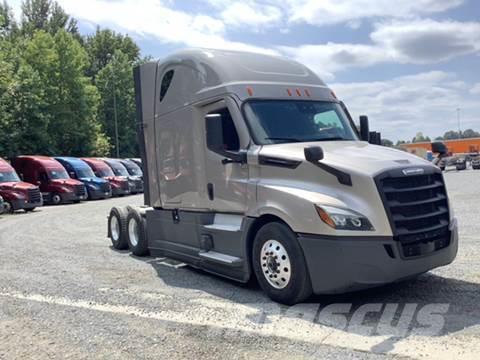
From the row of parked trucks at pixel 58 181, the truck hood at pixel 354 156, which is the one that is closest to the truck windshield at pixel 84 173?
the row of parked trucks at pixel 58 181

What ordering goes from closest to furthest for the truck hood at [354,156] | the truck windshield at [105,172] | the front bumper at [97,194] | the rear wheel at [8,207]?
1. the truck hood at [354,156]
2. the rear wheel at [8,207]
3. the front bumper at [97,194]
4. the truck windshield at [105,172]

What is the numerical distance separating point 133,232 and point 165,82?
125 inches

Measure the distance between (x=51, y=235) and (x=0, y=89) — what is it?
26.1 m

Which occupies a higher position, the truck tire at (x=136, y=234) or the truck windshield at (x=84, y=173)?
the truck windshield at (x=84, y=173)

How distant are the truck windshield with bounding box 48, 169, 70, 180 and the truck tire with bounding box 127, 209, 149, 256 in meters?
18.5

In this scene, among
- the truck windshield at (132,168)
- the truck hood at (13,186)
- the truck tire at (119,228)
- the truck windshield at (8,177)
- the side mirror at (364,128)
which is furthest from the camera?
the truck windshield at (132,168)

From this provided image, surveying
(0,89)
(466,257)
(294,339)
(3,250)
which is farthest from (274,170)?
(0,89)

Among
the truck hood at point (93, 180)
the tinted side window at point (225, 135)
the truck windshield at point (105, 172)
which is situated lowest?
the truck hood at point (93, 180)

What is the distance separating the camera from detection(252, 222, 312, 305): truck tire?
5.59 meters

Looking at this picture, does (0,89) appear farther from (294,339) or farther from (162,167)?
(294,339)

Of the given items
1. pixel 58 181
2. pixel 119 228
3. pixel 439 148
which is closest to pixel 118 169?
pixel 58 181

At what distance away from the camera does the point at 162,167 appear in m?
8.51

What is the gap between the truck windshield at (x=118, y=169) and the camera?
1321 inches

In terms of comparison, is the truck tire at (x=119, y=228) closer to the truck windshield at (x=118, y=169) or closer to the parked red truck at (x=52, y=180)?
the parked red truck at (x=52, y=180)
